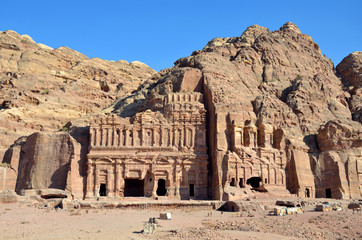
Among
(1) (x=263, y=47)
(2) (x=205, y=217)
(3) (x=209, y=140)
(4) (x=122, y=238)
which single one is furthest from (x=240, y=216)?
(1) (x=263, y=47)

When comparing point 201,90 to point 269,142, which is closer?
point 269,142

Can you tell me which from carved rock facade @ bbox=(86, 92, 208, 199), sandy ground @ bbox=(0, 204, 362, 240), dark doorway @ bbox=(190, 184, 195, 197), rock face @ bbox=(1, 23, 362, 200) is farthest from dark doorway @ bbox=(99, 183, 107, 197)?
sandy ground @ bbox=(0, 204, 362, 240)

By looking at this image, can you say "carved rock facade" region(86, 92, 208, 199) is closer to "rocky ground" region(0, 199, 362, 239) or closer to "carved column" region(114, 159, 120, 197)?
"carved column" region(114, 159, 120, 197)

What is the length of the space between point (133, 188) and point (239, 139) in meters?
14.0

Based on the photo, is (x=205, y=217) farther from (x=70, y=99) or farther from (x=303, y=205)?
(x=70, y=99)

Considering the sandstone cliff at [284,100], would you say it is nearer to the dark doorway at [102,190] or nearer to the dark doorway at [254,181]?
the dark doorway at [254,181]

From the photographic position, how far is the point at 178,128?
52.7m

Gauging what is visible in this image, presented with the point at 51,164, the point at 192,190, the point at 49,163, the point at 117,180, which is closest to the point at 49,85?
the point at 49,163

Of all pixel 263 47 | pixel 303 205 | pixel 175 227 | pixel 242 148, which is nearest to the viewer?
pixel 175 227

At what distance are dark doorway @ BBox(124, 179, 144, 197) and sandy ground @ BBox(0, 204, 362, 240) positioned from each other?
14.4 meters

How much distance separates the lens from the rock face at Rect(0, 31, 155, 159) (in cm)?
6307

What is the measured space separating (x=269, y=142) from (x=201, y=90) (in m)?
11.0

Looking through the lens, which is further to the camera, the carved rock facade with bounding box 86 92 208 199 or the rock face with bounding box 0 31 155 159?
the rock face with bounding box 0 31 155 159

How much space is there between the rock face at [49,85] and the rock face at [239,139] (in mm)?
9211
